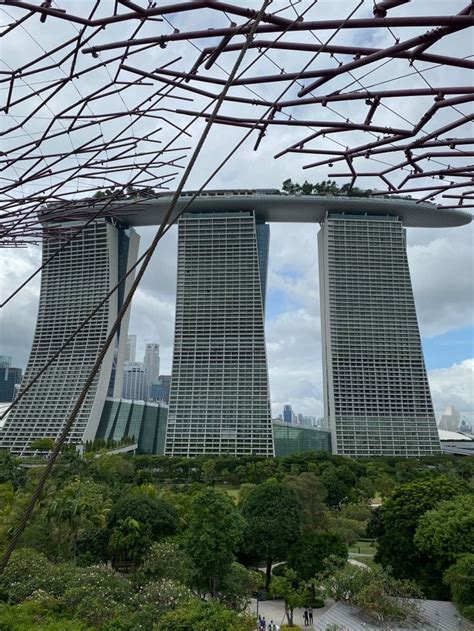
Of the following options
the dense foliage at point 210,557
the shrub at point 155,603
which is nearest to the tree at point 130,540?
the dense foliage at point 210,557

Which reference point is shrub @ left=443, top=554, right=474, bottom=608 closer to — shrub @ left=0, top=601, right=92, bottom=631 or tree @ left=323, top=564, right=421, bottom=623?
tree @ left=323, top=564, right=421, bottom=623

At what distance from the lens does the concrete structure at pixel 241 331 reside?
57156 mm

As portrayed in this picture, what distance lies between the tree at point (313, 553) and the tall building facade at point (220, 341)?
36045mm

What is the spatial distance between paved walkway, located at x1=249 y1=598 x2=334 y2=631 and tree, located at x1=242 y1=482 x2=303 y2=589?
3.54 feet

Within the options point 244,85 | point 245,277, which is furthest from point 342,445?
point 244,85

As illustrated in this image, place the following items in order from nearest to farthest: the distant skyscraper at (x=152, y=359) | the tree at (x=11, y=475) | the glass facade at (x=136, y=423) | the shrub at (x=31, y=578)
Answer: the shrub at (x=31, y=578) < the tree at (x=11, y=475) < the glass facade at (x=136, y=423) < the distant skyscraper at (x=152, y=359)

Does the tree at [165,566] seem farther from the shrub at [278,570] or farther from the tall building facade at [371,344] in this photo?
the tall building facade at [371,344]

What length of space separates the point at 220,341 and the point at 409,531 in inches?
1630

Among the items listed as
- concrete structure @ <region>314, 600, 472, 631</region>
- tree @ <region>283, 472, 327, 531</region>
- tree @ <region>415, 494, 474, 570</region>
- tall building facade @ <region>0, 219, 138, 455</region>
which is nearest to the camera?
concrete structure @ <region>314, 600, 472, 631</region>

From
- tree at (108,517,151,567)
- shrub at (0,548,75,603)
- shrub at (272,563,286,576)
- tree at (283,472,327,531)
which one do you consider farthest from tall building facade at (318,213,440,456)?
shrub at (0,548,75,603)

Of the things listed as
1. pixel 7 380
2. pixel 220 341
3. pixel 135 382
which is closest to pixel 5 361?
pixel 7 380

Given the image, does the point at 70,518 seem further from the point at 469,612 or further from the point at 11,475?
the point at 11,475

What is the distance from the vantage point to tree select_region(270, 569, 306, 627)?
53.6 ft

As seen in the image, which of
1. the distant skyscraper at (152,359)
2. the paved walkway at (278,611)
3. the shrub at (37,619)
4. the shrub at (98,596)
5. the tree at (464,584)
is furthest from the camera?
the distant skyscraper at (152,359)
